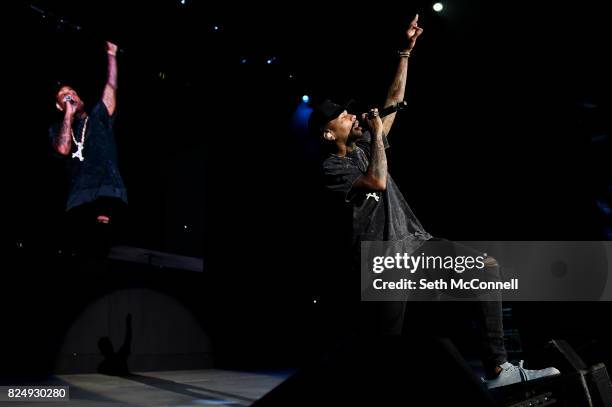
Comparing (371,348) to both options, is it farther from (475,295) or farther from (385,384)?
(475,295)

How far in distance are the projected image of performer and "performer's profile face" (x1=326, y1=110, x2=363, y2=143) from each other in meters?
3.12

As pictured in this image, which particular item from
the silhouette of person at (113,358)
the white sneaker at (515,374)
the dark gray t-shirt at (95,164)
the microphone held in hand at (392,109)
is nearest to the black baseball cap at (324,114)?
the microphone held in hand at (392,109)

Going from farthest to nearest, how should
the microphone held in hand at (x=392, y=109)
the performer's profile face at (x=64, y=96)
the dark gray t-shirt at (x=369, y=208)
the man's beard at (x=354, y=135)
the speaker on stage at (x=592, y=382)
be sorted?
the performer's profile face at (x=64, y=96), the man's beard at (x=354, y=135), the microphone held in hand at (x=392, y=109), the dark gray t-shirt at (x=369, y=208), the speaker on stage at (x=592, y=382)

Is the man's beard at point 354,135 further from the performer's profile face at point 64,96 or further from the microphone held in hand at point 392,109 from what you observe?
the performer's profile face at point 64,96

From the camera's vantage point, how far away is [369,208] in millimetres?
2145

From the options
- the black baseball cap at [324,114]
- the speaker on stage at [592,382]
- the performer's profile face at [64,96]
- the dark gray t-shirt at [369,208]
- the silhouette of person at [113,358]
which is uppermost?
the performer's profile face at [64,96]

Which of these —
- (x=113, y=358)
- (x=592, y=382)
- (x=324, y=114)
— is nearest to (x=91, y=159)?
(x=113, y=358)

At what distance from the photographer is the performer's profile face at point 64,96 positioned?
4.63m

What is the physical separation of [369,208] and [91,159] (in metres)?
3.50

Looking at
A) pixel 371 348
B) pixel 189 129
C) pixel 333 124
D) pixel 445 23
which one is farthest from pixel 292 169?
pixel 371 348

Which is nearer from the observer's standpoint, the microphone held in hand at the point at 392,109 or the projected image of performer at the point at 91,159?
the microphone held in hand at the point at 392,109

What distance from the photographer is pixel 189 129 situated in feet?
19.8

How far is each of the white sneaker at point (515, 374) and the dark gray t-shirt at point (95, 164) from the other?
13.2ft

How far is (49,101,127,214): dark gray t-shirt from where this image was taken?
4.68 m
